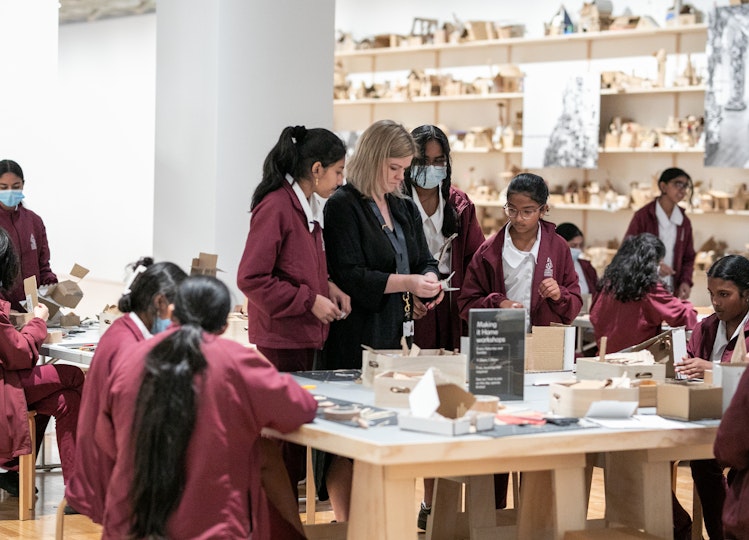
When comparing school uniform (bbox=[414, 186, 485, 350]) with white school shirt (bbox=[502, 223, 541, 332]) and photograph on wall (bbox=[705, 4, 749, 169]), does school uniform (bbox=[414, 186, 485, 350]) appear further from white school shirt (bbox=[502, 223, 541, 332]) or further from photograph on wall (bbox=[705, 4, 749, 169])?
photograph on wall (bbox=[705, 4, 749, 169])

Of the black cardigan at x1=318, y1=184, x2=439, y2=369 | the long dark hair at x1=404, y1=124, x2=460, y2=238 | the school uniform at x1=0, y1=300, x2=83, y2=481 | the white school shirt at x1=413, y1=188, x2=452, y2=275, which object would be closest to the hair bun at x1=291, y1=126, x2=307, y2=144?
the black cardigan at x1=318, y1=184, x2=439, y2=369

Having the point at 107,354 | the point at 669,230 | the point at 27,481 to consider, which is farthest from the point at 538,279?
the point at 669,230

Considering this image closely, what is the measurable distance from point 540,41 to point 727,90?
73.1 inches

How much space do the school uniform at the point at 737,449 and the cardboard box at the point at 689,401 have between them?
22cm

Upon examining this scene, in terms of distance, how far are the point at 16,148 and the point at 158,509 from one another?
4.93 meters

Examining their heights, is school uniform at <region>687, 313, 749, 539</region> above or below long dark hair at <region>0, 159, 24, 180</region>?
below

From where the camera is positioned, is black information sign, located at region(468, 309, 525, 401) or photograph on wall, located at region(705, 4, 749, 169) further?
photograph on wall, located at region(705, 4, 749, 169)

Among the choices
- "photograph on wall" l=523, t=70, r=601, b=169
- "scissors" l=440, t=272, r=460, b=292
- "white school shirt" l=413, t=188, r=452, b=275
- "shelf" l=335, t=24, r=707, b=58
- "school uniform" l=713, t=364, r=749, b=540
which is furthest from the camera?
"photograph on wall" l=523, t=70, r=601, b=169

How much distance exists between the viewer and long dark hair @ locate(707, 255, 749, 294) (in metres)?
4.31

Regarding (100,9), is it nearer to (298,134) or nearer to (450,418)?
(298,134)

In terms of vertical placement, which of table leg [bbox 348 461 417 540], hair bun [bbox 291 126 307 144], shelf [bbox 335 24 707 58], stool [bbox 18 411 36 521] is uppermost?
shelf [bbox 335 24 707 58]

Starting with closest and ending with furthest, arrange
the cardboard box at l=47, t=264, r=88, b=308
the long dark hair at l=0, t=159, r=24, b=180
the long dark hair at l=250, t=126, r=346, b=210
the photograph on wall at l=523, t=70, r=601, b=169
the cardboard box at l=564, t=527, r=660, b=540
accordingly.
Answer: the cardboard box at l=564, t=527, r=660, b=540
the long dark hair at l=250, t=126, r=346, b=210
the cardboard box at l=47, t=264, r=88, b=308
the long dark hair at l=0, t=159, r=24, b=180
the photograph on wall at l=523, t=70, r=601, b=169

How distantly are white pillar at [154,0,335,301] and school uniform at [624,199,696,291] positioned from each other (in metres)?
2.81

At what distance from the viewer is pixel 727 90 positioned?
877 centimetres
